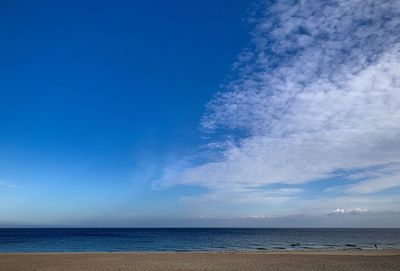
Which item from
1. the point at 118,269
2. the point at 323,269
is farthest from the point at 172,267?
the point at 323,269

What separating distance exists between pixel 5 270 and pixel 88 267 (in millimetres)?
5645

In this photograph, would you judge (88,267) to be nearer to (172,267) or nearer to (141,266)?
(141,266)

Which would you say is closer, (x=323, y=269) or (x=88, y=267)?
(x=323, y=269)

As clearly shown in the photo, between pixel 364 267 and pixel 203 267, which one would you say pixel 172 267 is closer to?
pixel 203 267

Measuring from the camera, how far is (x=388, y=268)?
24.1m

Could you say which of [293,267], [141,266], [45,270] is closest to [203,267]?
[141,266]

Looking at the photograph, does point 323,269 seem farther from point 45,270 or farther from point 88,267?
point 45,270

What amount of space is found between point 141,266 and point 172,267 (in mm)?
2649

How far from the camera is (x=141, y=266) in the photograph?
2603 cm

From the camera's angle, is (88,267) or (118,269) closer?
(118,269)

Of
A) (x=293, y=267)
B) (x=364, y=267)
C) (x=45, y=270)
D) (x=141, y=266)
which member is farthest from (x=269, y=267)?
(x=45, y=270)

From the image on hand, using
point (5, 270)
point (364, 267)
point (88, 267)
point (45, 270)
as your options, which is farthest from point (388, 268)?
point (5, 270)

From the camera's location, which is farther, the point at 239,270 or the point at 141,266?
the point at 141,266

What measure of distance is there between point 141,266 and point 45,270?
679cm
